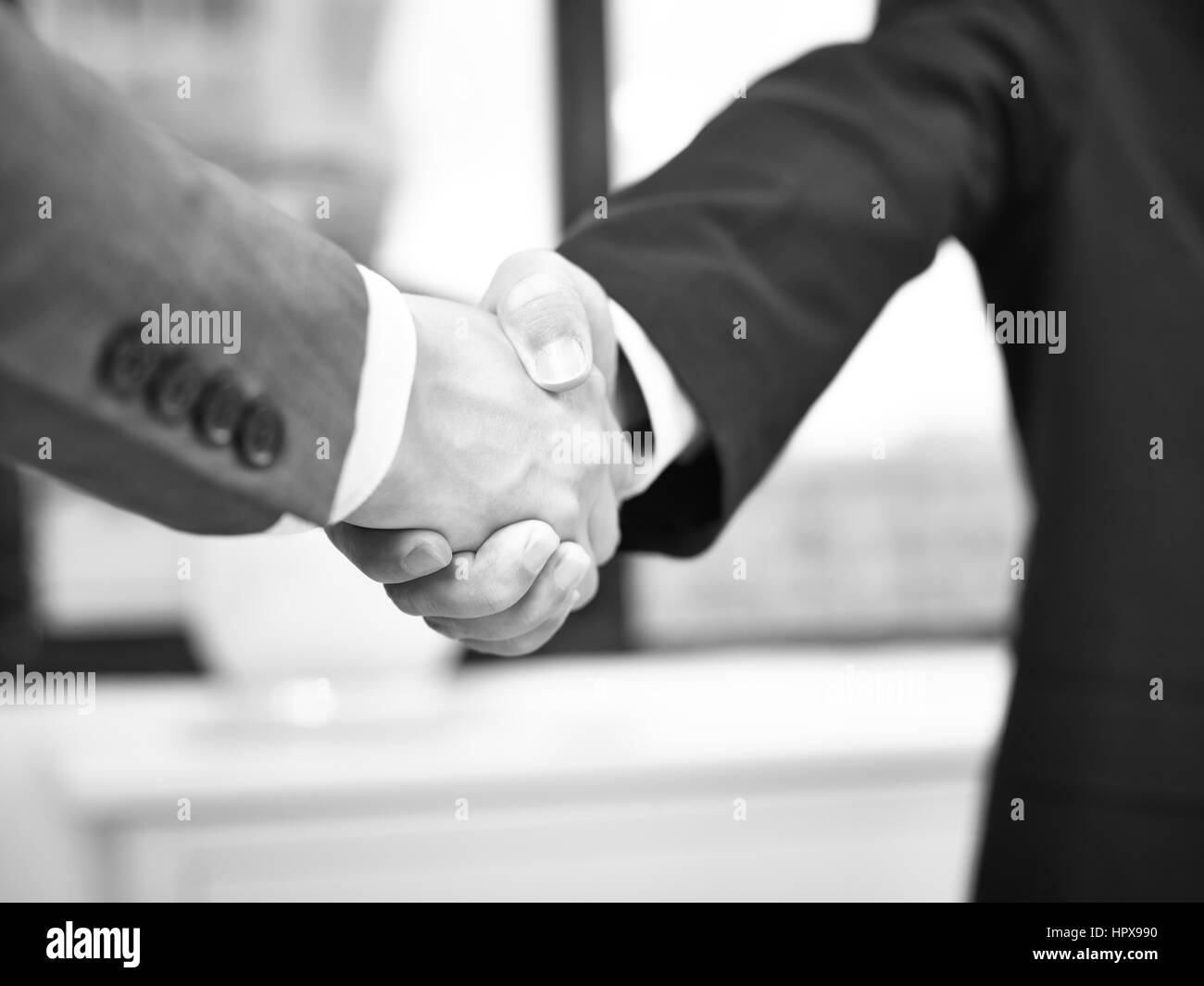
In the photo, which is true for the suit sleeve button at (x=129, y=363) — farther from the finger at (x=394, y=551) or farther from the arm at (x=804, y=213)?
the arm at (x=804, y=213)

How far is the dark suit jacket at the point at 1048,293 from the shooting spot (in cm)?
67

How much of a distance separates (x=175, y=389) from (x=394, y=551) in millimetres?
204

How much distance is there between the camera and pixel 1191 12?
717mm

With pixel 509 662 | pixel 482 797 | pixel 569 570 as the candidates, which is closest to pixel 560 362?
pixel 569 570

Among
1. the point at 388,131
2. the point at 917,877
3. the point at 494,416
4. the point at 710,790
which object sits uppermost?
the point at 388,131

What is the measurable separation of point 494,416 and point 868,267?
0.27 meters

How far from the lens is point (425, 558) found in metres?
0.60

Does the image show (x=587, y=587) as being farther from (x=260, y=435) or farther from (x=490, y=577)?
(x=260, y=435)

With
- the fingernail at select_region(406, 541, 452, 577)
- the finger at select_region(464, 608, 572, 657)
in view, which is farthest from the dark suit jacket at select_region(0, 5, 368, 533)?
the finger at select_region(464, 608, 572, 657)

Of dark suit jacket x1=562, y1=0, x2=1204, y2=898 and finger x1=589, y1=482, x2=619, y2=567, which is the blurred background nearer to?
dark suit jacket x1=562, y1=0, x2=1204, y2=898

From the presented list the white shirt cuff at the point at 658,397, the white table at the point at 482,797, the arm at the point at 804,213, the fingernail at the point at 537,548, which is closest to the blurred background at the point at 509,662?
the white table at the point at 482,797

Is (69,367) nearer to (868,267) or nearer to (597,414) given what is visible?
(597,414)

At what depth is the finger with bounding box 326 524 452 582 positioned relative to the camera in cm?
60

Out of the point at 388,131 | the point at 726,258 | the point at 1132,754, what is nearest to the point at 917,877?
the point at 1132,754
